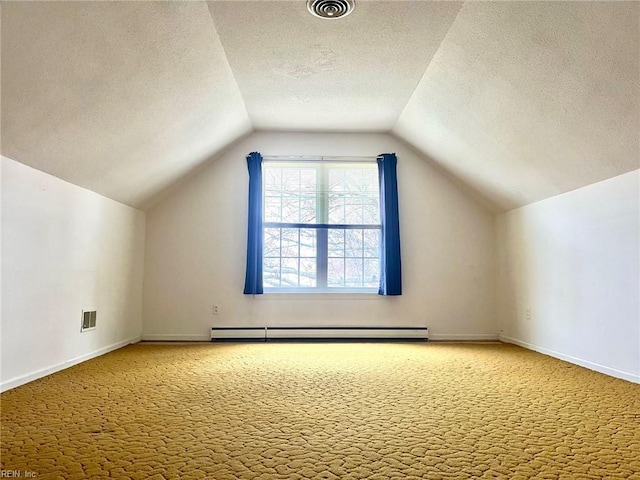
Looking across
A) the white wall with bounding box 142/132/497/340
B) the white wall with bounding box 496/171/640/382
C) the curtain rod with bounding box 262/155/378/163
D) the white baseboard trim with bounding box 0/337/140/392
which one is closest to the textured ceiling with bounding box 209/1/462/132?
the curtain rod with bounding box 262/155/378/163

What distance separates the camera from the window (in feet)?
17.6

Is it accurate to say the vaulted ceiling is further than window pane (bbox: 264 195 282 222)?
No

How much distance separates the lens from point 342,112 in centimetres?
477

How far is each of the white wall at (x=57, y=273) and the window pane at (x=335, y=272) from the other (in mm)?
2342

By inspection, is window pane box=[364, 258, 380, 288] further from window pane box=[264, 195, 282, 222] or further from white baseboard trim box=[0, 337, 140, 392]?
white baseboard trim box=[0, 337, 140, 392]

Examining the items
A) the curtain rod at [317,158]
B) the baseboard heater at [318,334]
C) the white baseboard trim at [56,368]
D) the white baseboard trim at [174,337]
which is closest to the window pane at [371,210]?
the curtain rod at [317,158]

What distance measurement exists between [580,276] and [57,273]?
4.46 meters

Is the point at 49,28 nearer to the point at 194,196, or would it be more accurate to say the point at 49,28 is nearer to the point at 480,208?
the point at 194,196

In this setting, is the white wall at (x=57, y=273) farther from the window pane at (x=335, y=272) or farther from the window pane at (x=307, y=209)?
the window pane at (x=335, y=272)

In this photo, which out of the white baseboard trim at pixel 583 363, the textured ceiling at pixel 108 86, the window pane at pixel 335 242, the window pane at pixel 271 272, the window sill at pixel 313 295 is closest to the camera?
the textured ceiling at pixel 108 86

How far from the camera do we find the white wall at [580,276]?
10.7ft

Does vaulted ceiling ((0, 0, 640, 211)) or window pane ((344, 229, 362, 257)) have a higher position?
vaulted ceiling ((0, 0, 640, 211))

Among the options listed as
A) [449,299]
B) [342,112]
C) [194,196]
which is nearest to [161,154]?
[194,196]

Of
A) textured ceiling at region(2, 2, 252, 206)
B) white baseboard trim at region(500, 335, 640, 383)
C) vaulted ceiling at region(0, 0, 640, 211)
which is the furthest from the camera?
white baseboard trim at region(500, 335, 640, 383)
